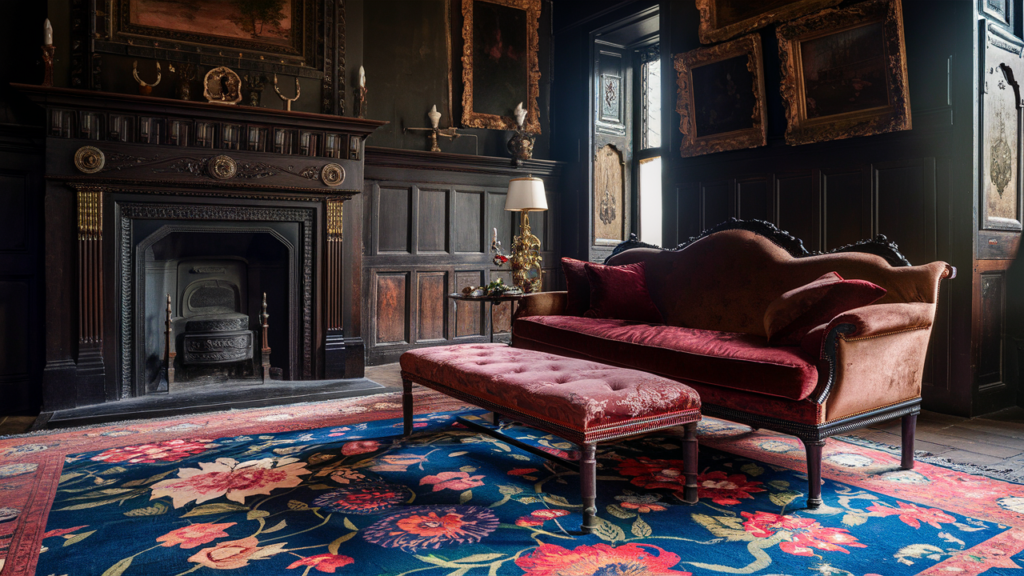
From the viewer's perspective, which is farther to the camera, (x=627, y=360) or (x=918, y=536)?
(x=627, y=360)

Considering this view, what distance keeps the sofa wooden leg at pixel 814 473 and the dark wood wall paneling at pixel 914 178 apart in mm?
2048

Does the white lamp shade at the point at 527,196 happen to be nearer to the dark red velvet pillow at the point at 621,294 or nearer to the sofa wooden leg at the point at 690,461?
the dark red velvet pillow at the point at 621,294

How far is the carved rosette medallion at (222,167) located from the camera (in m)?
4.42

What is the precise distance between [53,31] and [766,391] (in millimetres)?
4714

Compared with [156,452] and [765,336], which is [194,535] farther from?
[765,336]

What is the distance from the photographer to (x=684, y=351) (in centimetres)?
309

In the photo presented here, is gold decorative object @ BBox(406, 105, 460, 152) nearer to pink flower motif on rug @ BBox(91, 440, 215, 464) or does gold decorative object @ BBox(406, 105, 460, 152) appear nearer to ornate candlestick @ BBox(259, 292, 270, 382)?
ornate candlestick @ BBox(259, 292, 270, 382)

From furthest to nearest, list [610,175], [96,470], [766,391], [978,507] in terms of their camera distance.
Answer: [610,175] → [96,470] → [766,391] → [978,507]

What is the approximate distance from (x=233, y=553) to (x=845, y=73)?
430cm

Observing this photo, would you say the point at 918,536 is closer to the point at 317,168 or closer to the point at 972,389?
the point at 972,389

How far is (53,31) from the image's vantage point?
4.13 m

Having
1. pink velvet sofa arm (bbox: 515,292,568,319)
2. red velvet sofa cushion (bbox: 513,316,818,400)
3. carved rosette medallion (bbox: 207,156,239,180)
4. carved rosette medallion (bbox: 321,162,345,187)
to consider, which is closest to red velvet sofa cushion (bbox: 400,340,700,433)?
red velvet sofa cushion (bbox: 513,316,818,400)

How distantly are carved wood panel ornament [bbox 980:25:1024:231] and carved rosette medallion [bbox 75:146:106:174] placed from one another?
17.7ft

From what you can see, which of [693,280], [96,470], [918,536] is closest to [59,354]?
[96,470]
